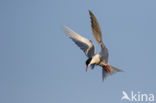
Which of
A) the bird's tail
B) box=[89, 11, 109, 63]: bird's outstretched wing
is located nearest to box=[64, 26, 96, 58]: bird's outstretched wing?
box=[89, 11, 109, 63]: bird's outstretched wing

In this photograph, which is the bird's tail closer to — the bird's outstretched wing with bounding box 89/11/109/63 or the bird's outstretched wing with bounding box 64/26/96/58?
the bird's outstretched wing with bounding box 89/11/109/63

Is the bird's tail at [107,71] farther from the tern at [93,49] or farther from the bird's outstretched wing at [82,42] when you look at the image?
the bird's outstretched wing at [82,42]

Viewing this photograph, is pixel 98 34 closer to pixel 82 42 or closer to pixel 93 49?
pixel 93 49

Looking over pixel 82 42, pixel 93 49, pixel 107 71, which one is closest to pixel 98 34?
pixel 93 49

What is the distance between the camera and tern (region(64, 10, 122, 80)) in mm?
6890

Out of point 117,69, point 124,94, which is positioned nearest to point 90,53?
point 117,69

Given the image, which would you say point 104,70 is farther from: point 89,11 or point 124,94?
point 89,11

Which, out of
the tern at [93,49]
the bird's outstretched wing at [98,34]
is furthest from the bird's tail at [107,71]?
the bird's outstretched wing at [98,34]

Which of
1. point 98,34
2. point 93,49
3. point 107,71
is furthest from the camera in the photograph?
point 107,71

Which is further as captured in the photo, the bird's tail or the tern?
the bird's tail

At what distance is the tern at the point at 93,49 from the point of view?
22.6 ft

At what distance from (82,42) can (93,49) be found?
40 centimetres

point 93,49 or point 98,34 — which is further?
point 93,49

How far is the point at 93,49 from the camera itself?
24.9ft
